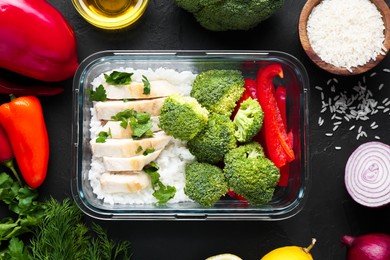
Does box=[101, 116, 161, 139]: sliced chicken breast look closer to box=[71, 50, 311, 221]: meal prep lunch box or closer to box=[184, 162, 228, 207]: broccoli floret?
box=[71, 50, 311, 221]: meal prep lunch box

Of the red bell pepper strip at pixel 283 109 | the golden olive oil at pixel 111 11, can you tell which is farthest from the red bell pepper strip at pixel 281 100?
the golden olive oil at pixel 111 11

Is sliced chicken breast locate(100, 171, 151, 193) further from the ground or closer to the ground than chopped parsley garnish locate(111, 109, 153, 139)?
closer to the ground

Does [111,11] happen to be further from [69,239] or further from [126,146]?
[69,239]

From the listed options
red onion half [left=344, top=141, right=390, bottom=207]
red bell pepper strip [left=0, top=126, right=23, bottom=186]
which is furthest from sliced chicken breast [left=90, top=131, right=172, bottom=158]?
red onion half [left=344, top=141, right=390, bottom=207]

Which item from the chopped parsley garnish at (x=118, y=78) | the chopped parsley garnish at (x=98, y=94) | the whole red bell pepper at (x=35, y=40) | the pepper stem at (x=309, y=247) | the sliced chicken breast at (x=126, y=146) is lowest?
the pepper stem at (x=309, y=247)

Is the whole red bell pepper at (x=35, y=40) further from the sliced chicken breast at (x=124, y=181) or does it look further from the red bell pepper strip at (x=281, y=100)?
the red bell pepper strip at (x=281, y=100)

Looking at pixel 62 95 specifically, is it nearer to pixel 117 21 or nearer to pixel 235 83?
pixel 117 21

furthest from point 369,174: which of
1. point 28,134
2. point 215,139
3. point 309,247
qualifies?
point 28,134

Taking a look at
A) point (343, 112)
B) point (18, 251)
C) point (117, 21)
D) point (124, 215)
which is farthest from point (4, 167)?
point (343, 112)
